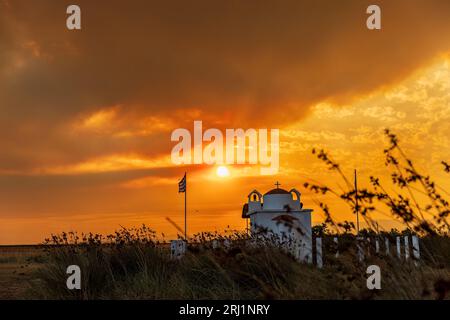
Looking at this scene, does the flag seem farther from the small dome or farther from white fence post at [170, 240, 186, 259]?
white fence post at [170, 240, 186, 259]

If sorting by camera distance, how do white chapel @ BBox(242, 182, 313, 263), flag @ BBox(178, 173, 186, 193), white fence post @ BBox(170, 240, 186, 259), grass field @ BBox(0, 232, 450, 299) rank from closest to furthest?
grass field @ BBox(0, 232, 450, 299) < white fence post @ BBox(170, 240, 186, 259) < white chapel @ BBox(242, 182, 313, 263) < flag @ BBox(178, 173, 186, 193)

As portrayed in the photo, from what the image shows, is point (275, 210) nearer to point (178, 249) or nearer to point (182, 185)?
point (178, 249)

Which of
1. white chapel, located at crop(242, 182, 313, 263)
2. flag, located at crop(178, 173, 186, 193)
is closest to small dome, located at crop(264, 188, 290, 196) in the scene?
white chapel, located at crop(242, 182, 313, 263)

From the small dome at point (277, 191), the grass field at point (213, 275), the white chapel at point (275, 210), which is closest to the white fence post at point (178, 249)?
the grass field at point (213, 275)

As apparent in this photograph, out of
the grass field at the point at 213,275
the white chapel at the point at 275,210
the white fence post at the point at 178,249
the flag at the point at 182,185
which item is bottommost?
the grass field at the point at 213,275

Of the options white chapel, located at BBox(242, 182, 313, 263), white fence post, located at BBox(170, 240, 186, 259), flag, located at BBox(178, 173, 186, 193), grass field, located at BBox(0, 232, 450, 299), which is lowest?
grass field, located at BBox(0, 232, 450, 299)

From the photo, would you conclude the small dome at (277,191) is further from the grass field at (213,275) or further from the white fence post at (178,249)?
the grass field at (213,275)

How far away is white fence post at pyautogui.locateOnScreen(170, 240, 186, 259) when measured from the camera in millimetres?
13156

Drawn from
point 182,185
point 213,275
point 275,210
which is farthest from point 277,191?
point 213,275

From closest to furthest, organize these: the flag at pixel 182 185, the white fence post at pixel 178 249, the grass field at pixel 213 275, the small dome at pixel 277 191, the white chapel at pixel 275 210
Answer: the grass field at pixel 213 275 → the white fence post at pixel 178 249 → the white chapel at pixel 275 210 → the small dome at pixel 277 191 → the flag at pixel 182 185

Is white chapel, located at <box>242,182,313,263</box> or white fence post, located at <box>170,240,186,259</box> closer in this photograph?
white fence post, located at <box>170,240,186,259</box>

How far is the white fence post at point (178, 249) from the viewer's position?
1316 cm
